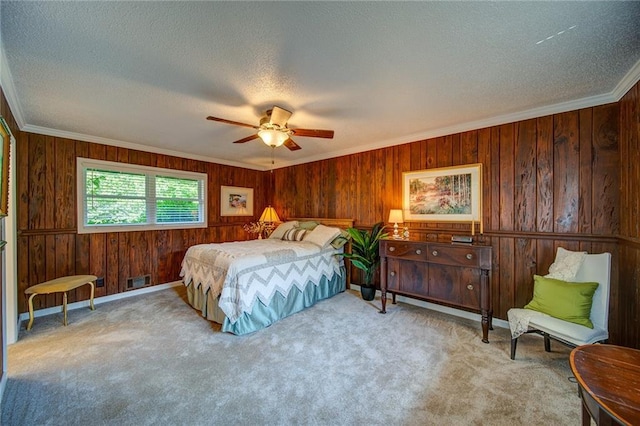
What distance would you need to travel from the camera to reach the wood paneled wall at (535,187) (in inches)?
96.1

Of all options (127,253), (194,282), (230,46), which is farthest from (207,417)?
(127,253)

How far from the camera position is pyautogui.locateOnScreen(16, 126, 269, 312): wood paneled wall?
3203 mm

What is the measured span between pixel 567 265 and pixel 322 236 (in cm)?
283

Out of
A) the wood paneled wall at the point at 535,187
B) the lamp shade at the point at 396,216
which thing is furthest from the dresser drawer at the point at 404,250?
the wood paneled wall at the point at 535,187

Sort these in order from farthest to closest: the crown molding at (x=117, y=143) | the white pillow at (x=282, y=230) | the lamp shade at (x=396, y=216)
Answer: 1. the white pillow at (x=282, y=230)
2. the lamp shade at (x=396, y=216)
3. the crown molding at (x=117, y=143)

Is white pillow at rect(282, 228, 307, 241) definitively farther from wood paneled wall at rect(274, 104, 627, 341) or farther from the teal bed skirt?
wood paneled wall at rect(274, 104, 627, 341)

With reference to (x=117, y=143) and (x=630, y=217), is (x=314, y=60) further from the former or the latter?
(x=117, y=143)

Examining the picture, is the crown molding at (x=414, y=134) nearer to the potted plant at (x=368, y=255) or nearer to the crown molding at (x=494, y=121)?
the crown molding at (x=494, y=121)

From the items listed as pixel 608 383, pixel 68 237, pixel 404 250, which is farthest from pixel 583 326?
pixel 68 237

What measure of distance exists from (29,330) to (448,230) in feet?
16.7

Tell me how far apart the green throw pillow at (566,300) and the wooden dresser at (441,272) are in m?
0.45

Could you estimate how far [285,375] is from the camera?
6.65ft

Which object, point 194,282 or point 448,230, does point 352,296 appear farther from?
point 194,282

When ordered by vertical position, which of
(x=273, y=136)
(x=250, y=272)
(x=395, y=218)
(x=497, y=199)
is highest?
Result: (x=273, y=136)
